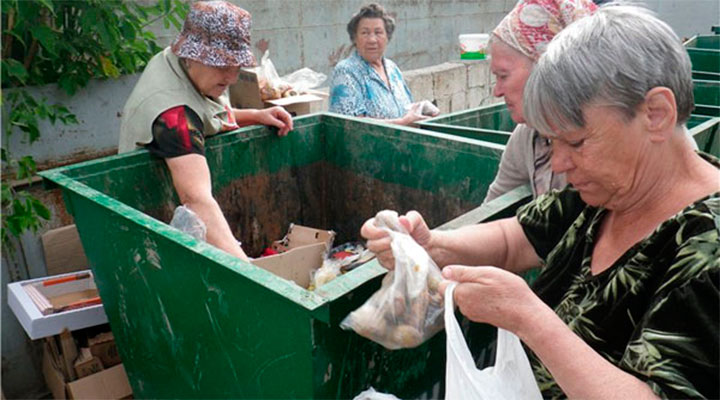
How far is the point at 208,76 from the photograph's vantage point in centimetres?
222

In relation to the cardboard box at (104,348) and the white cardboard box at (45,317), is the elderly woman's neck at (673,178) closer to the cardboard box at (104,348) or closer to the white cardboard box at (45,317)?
the white cardboard box at (45,317)

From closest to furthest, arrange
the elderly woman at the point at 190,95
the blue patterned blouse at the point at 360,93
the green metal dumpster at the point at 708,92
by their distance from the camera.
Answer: the elderly woman at the point at 190,95 < the blue patterned blouse at the point at 360,93 < the green metal dumpster at the point at 708,92

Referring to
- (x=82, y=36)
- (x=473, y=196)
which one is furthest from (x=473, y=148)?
(x=82, y=36)

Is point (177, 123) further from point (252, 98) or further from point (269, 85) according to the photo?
point (269, 85)

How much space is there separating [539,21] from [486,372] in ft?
3.47

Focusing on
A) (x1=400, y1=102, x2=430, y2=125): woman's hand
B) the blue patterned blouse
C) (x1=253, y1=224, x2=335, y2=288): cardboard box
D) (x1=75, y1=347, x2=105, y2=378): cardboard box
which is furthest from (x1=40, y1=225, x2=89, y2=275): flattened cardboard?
(x1=400, y1=102, x2=430, y2=125): woman's hand

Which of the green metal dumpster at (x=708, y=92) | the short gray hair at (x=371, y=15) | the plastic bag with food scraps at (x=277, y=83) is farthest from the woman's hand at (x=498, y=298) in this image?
the green metal dumpster at (x=708, y=92)

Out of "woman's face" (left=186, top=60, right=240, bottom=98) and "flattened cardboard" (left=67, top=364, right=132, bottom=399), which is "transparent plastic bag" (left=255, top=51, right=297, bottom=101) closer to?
"woman's face" (left=186, top=60, right=240, bottom=98)

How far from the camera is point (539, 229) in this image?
1.45m

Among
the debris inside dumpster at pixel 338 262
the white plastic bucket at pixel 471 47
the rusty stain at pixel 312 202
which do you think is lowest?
the debris inside dumpster at pixel 338 262

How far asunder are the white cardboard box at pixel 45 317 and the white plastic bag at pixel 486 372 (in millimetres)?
1939

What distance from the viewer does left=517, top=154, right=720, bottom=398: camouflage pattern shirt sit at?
2.76 feet

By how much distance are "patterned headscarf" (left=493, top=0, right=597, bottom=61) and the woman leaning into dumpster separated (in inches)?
20.8

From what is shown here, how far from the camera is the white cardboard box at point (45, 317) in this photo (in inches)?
91.1
